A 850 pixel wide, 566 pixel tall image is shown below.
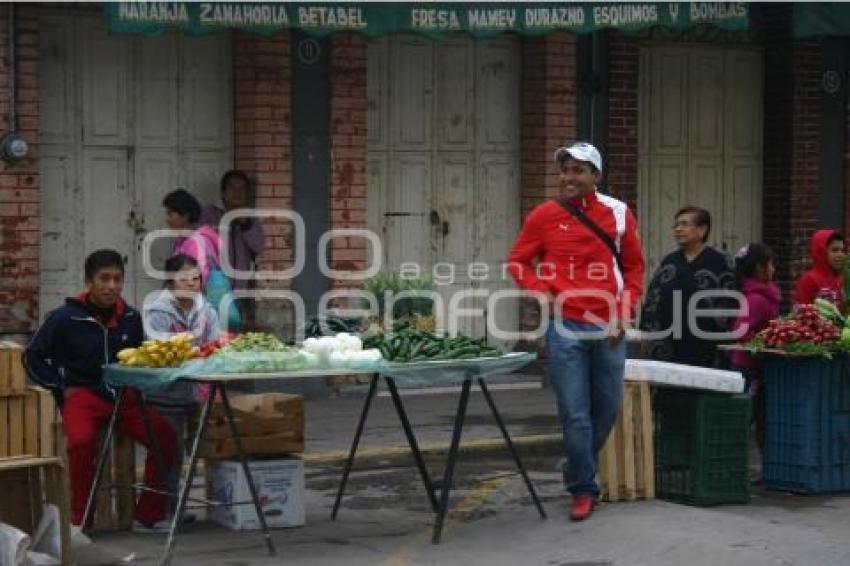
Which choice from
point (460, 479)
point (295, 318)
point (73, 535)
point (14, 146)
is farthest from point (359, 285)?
point (73, 535)

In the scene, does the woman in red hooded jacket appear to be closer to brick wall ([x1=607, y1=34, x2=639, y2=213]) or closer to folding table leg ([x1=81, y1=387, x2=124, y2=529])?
brick wall ([x1=607, y1=34, x2=639, y2=213])

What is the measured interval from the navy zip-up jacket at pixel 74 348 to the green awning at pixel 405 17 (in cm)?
431

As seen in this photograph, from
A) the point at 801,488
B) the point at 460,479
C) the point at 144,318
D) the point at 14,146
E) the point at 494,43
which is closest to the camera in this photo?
the point at 144,318

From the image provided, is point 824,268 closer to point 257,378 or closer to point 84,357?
point 257,378

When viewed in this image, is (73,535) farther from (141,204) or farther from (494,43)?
(494,43)

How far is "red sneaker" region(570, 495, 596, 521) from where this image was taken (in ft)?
31.8

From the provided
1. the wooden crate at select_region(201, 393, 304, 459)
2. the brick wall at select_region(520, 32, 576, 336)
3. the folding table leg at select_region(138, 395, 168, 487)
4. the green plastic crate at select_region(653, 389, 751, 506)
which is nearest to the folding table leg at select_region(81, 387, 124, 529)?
the folding table leg at select_region(138, 395, 168, 487)

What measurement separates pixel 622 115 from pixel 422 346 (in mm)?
8184

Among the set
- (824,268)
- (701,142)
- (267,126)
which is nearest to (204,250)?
(267,126)

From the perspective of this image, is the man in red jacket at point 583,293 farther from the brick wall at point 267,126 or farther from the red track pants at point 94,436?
the brick wall at point 267,126

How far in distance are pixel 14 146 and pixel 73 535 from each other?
5.45 metres

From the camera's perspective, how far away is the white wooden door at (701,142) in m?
17.7

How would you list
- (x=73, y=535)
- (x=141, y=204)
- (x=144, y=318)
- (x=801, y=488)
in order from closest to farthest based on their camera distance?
(x=73, y=535) → (x=144, y=318) → (x=801, y=488) → (x=141, y=204)

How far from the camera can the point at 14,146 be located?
44.5 ft
